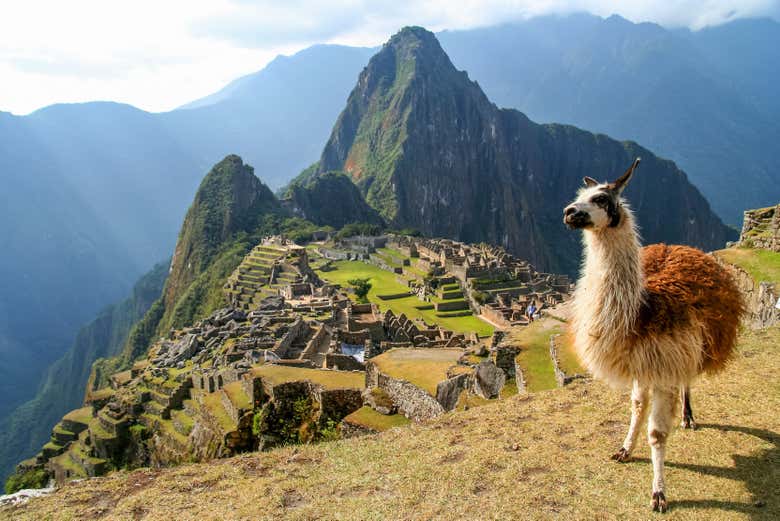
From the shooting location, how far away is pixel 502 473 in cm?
475

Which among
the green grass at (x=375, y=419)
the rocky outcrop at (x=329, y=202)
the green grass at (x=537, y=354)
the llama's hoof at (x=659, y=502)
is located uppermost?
the rocky outcrop at (x=329, y=202)

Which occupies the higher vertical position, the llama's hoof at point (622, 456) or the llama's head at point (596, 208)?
the llama's head at point (596, 208)

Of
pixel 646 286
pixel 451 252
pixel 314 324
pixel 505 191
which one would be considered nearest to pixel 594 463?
pixel 646 286

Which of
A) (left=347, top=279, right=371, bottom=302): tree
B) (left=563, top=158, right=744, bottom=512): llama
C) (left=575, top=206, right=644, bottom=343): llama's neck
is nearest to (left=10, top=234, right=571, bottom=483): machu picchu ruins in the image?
(left=347, top=279, right=371, bottom=302): tree

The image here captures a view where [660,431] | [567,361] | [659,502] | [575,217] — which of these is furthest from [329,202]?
[659,502]

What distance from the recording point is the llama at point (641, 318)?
13.5 ft

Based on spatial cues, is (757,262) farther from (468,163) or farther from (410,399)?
(468,163)

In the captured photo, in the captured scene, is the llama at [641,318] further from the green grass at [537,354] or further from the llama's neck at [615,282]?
the green grass at [537,354]

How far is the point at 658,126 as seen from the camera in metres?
196

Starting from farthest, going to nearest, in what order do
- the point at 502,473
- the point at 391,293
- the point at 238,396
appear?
the point at 391,293 → the point at 238,396 → the point at 502,473

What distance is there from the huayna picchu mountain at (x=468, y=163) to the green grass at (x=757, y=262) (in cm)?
12257

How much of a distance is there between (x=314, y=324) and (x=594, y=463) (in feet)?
64.4

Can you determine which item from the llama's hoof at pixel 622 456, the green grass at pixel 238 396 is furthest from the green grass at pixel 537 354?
the green grass at pixel 238 396

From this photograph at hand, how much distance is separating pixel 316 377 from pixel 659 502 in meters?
7.73
